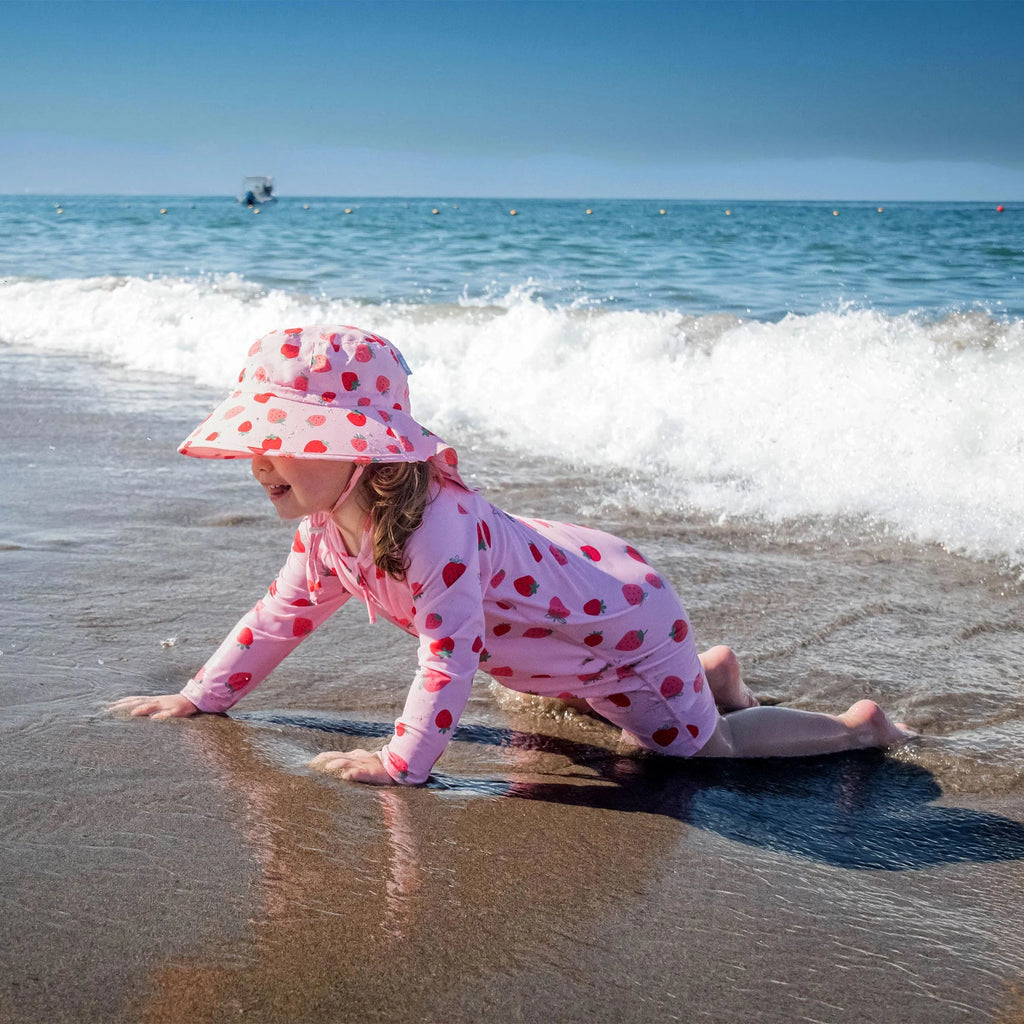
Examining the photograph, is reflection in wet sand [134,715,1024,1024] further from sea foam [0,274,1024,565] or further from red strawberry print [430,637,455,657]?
sea foam [0,274,1024,565]

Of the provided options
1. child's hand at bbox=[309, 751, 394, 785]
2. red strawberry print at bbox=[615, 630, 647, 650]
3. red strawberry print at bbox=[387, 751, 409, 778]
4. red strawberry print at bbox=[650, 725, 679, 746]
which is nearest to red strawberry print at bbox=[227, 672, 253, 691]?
child's hand at bbox=[309, 751, 394, 785]

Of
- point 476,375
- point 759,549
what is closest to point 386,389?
point 759,549

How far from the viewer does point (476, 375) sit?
823cm

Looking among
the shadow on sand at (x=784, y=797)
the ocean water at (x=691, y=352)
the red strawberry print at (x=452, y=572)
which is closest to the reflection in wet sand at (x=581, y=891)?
the shadow on sand at (x=784, y=797)

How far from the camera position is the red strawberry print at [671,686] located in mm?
2867

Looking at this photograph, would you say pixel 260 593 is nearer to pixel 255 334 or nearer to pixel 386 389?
pixel 386 389

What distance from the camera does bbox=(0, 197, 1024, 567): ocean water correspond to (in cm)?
551

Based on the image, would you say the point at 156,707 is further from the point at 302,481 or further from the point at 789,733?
the point at 789,733

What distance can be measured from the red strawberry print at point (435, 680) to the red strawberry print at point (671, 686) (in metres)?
0.65

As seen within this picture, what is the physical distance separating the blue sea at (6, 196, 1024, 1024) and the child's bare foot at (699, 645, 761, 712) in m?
0.22

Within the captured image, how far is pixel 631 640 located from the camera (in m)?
2.83

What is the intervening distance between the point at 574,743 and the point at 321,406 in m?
1.21

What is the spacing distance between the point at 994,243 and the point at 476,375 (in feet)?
38.6

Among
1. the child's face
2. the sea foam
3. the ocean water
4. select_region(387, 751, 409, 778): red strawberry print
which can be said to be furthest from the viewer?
the ocean water
